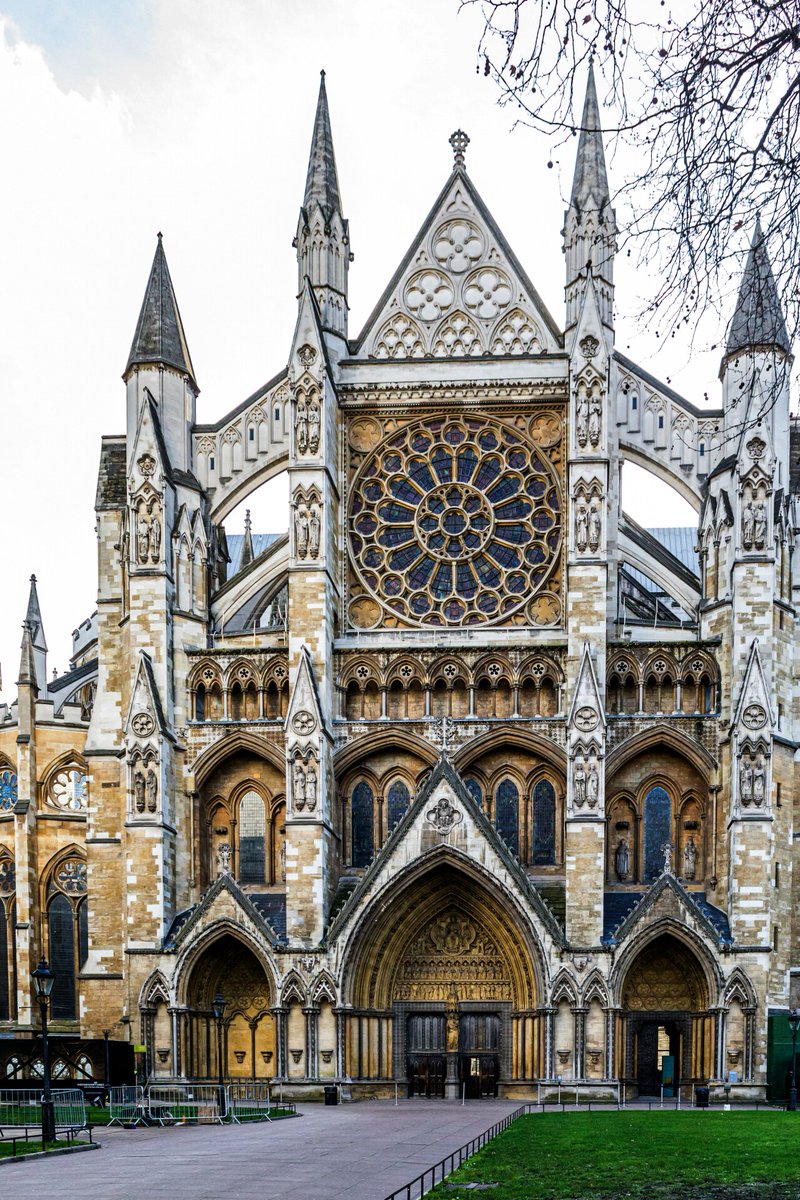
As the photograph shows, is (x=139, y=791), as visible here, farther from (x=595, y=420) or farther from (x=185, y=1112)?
(x=595, y=420)

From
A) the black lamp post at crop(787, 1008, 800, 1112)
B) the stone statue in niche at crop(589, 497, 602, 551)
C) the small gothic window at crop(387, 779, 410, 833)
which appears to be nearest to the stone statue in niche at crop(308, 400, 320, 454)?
the stone statue in niche at crop(589, 497, 602, 551)

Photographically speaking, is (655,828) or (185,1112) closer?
(185,1112)

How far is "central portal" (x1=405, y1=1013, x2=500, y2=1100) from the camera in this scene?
132 feet

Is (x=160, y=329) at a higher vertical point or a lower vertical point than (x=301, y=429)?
higher

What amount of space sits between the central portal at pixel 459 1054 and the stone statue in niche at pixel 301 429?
1526 centimetres

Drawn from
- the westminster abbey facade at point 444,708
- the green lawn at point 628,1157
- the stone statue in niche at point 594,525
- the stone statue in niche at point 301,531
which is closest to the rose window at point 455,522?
the westminster abbey facade at point 444,708

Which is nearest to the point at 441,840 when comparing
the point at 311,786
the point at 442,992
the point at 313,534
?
the point at 311,786

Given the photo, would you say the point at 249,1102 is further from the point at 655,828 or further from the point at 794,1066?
the point at 794,1066

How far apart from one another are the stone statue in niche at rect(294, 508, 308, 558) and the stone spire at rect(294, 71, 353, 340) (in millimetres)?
5763

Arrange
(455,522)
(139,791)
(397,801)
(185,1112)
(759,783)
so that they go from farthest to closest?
1. (455,522)
2. (397,801)
3. (139,791)
4. (759,783)
5. (185,1112)

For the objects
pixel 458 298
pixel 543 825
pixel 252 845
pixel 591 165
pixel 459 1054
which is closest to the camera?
pixel 459 1054

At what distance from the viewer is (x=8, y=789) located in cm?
5122

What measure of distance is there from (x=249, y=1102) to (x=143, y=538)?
14.8 metres

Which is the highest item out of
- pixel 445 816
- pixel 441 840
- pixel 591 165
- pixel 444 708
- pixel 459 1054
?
pixel 591 165
